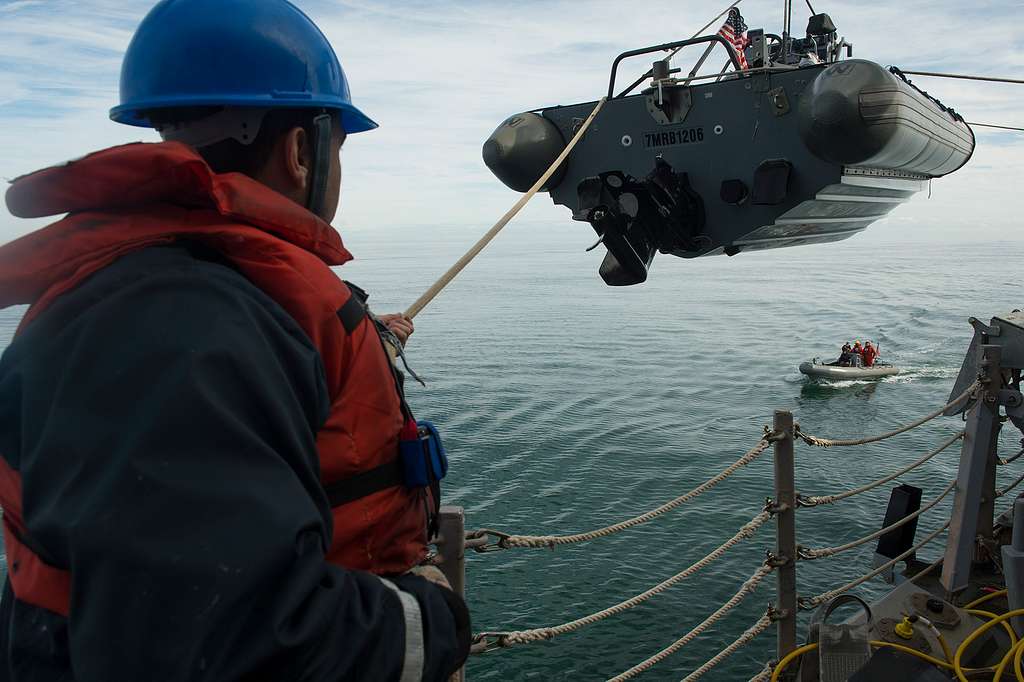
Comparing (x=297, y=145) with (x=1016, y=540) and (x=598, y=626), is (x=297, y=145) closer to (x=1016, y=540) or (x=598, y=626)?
(x=1016, y=540)

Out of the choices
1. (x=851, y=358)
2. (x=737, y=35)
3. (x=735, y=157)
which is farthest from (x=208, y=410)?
(x=851, y=358)

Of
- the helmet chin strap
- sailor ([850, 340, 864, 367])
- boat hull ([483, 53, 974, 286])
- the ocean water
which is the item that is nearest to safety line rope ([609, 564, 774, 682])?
boat hull ([483, 53, 974, 286])

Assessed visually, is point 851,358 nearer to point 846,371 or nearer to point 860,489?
point 846,371

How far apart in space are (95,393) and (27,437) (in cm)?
16

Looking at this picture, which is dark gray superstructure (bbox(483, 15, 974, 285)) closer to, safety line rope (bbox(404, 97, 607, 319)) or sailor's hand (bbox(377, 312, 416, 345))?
safety line rope (bbox(404, 97, 607, 319))

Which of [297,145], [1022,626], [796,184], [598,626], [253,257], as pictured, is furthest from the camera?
[598,626]

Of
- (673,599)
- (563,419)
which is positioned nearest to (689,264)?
(563,419)

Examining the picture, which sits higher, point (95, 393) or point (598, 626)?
point (95, 393)

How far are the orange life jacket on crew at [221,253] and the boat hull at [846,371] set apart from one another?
1206 inches

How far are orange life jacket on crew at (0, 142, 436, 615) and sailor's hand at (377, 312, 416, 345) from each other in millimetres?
627

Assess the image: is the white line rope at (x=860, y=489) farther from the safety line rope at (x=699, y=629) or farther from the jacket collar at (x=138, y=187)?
the jacket collar at (x=138, y=187)

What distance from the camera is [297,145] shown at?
137 centimetres

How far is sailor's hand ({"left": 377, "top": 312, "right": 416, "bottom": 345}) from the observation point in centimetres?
192

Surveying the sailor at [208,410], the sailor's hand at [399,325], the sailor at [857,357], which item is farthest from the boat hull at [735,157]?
the sailor at [857,357]
